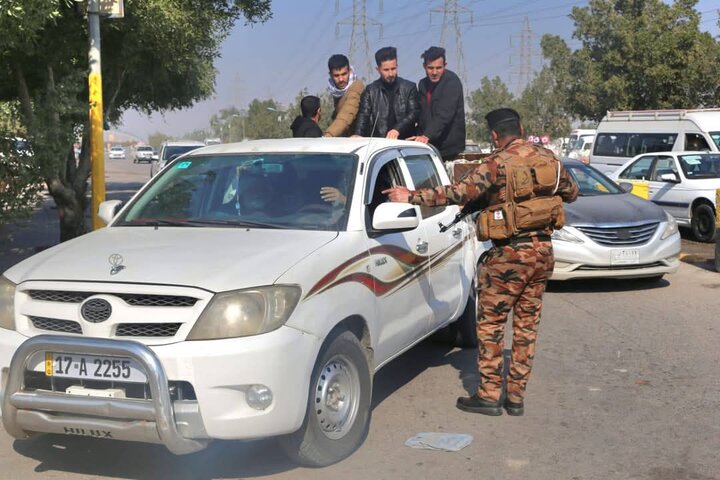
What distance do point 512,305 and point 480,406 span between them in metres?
0.69

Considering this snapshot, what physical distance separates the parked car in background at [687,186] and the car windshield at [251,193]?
10906 mm

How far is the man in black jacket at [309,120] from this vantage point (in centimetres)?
810

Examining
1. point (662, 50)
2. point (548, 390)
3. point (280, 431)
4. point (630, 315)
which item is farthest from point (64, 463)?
point (662, 50)

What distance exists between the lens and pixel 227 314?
4.04 m

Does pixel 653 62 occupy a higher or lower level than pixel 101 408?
higher

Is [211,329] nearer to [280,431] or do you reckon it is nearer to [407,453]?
[280,431]

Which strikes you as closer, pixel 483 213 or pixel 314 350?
pixel 314 350

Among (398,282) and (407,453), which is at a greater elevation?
(398,282)

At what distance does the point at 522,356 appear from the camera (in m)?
5.42

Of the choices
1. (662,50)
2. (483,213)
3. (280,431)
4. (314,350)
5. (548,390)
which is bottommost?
(548,390)

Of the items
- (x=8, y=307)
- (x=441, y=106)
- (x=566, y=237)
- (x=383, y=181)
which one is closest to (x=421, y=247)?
(x=383, y=181)

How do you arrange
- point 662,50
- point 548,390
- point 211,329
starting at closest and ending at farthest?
point 211,329 → point 548,390 → point 662,50

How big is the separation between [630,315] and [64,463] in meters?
5.88

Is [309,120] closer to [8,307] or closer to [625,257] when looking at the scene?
[625,257]
